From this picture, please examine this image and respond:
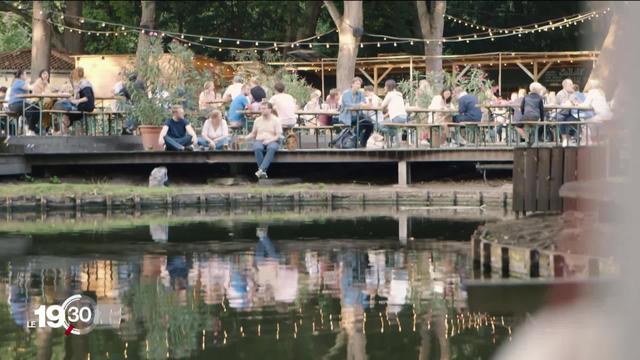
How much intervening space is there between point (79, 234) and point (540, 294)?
12887 mm

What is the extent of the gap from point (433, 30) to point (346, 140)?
11.1m

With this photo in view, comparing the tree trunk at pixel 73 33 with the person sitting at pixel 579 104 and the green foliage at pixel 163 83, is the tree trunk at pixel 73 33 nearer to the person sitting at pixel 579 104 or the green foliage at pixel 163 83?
the green foliage at pixel 163 83

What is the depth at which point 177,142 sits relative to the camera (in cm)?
2566

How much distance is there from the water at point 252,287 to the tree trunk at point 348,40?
13.5 m

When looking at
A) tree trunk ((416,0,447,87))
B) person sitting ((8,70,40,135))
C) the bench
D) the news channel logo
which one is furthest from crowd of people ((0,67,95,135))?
the news channel logo

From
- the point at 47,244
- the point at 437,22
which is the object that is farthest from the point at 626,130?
the point at 437,22

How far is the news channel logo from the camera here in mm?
10062

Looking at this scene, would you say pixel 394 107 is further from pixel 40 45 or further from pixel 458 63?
pixel 458 63

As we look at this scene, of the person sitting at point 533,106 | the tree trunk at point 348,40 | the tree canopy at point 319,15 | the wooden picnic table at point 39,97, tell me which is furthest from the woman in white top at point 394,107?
the tree canopy at point 319,15

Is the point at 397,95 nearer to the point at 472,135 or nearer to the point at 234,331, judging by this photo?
the point at 472,135

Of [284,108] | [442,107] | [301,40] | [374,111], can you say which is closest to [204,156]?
[284,108]

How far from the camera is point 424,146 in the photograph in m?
26.5

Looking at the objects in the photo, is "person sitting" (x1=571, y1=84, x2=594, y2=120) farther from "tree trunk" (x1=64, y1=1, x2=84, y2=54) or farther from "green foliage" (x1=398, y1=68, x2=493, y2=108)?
"tree trunk" (x1=64, y1=1, x2=84, y2=54)

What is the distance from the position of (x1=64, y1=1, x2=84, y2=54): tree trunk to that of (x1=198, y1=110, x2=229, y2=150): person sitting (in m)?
14.5
